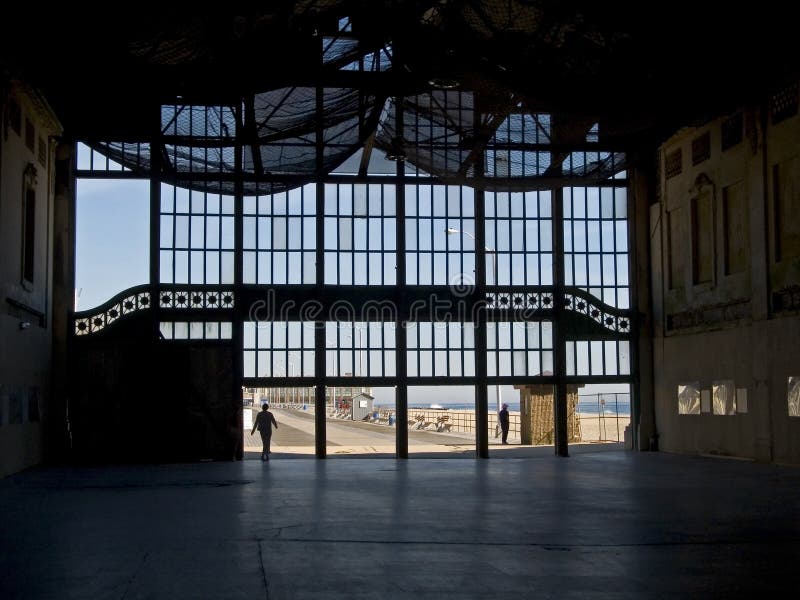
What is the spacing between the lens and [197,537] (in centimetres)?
1159

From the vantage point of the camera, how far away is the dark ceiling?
714 inches

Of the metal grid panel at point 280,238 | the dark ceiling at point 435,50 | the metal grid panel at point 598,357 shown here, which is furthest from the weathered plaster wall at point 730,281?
the metal grid panel at point 280,238

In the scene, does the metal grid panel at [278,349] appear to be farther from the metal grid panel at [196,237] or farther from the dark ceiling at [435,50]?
the dark ceiling at [435,50]

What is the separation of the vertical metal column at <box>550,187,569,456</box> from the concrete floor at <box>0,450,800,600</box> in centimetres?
755

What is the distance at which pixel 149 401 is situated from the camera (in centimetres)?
2717

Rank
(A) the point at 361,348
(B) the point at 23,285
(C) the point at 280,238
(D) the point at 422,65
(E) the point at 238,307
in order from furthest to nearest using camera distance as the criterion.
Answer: (A) the point at 361,348, (C) the point at 280,238, (E) the point at 238,307, (B) the point at 23,285, (D) the point at 422,65

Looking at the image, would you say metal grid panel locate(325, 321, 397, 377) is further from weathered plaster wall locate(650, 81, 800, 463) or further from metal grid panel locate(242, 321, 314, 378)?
weathered plaster wall locate(650, 81, 800, 463)

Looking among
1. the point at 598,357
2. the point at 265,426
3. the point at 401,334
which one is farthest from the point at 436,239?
the point at 265,426

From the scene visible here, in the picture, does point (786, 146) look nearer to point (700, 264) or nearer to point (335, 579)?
point (700, 264)

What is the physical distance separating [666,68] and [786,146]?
171 inches

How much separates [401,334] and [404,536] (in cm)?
1724

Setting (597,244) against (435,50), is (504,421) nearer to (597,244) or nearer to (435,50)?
(597,244)

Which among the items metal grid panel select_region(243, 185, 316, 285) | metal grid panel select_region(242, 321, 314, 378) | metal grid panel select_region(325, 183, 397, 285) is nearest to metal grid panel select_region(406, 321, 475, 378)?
metal grid panel select_region(325, 183, 397, 285)

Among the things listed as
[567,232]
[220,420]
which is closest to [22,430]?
[220,420]
